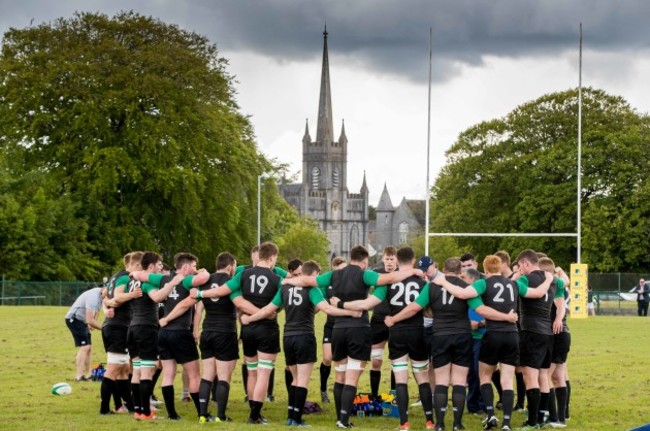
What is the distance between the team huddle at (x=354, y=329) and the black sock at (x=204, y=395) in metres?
0.01

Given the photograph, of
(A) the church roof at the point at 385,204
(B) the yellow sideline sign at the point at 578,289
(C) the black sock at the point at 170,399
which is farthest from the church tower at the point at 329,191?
(C) the black sock at the point at 170,399

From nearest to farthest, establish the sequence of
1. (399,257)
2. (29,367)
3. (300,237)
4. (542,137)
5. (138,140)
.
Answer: (399,257), (29,367), (138,140), (542,137), (300,237)

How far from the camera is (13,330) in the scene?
3431 centimetres

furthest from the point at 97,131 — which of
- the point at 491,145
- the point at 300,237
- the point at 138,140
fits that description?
the point at 300,237

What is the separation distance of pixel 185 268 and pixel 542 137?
57578 millimetres

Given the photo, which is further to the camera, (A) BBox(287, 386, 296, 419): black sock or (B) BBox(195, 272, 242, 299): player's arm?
(A) BBox(287, 386, 296, 419): black sock

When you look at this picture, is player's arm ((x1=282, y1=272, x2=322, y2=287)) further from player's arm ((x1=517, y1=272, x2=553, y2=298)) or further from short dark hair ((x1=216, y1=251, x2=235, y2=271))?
player's arm ((x1=517, y1=272, x2=553, y2=298))

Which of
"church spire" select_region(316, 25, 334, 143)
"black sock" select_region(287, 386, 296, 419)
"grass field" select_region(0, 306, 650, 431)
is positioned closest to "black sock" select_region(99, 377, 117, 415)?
"grass field" select_region(0, 306, 650, 431)

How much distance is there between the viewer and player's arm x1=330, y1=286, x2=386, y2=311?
14352mm

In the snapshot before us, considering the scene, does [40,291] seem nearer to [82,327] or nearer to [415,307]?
[82,327]

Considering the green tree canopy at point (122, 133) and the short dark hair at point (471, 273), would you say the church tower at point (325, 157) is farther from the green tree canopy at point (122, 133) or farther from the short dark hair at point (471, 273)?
the short dark hair at point (471, 273)

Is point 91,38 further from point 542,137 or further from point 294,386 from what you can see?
point 294,386

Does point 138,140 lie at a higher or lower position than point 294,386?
higher

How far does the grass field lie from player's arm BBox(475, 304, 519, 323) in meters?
1.62
